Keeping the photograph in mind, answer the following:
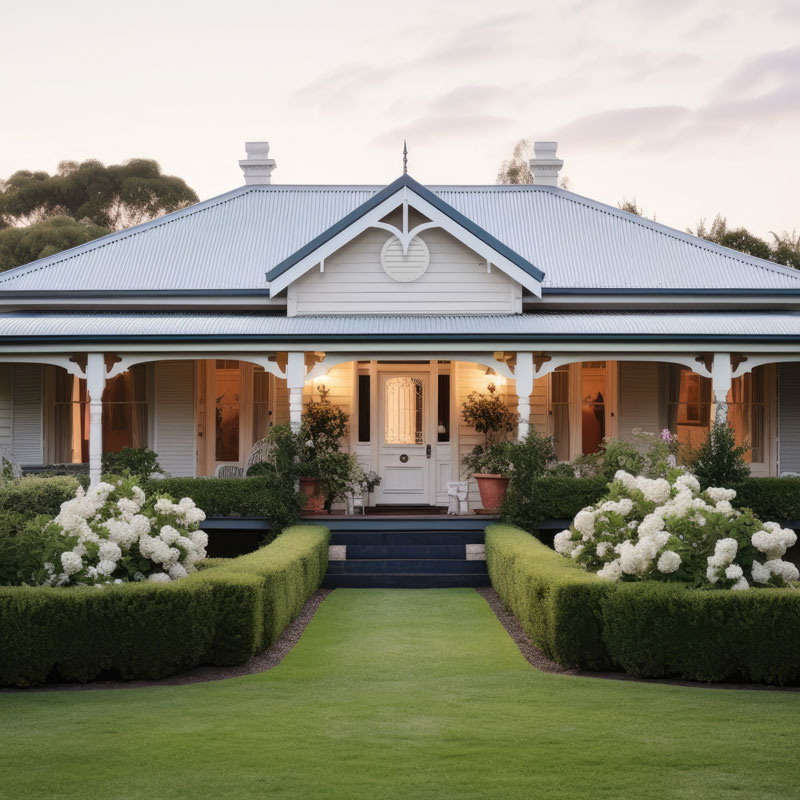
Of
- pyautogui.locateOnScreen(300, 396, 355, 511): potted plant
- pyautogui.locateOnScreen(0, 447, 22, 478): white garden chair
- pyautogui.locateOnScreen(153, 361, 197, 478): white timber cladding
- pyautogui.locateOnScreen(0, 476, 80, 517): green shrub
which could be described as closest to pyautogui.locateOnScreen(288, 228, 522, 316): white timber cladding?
pyautogui.locateOnScreen(300, 396, 355, 511): potted plant

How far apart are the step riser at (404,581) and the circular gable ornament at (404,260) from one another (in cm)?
528

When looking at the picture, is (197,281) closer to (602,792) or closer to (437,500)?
(437,500)

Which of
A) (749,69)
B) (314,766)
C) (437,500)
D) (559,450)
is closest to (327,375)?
(437,500)

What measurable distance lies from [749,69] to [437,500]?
15.8 metres

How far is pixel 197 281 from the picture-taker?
60.3 ft

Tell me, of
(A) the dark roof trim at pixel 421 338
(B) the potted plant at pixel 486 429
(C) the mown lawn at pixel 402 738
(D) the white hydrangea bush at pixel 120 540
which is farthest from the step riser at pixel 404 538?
(C) the mown lawn at pixel 402 738

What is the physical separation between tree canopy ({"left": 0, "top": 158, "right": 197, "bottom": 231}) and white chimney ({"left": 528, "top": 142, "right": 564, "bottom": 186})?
26722 mm

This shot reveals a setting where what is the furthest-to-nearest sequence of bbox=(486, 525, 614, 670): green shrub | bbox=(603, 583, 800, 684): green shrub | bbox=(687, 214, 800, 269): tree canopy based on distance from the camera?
bbox=(687, 214, 800, 269): tree canopy
bbox=(486, 525, 614, 670): green shrub
bbox=(603, 583, 800, 684): green shrub

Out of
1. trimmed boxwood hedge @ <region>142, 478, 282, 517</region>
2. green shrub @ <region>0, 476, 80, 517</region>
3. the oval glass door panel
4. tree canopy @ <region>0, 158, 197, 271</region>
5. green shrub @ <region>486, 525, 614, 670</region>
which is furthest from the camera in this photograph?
tree canopy @ <region>0, 158, 197, 271</region>

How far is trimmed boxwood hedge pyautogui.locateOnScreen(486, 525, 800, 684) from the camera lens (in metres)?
8.10

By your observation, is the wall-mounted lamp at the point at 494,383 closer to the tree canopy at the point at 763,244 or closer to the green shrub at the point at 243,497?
the green shrub at the point at 243,497

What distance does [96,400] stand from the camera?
15344mm

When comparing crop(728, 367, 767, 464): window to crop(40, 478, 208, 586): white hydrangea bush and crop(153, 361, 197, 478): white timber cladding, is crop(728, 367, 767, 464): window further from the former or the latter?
crop(40, 478, 208, 586): white hydrangea bush

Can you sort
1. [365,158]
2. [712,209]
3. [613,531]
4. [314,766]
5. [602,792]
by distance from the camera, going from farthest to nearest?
[365,158], [712,209], [613,531], [314,766], [602,792]
